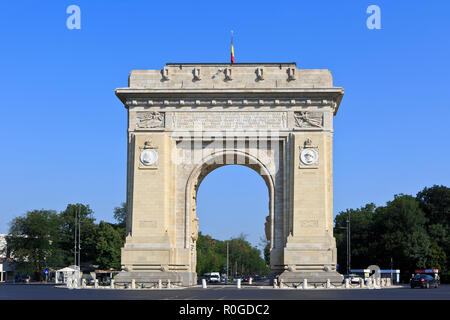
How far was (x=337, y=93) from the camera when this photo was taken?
49719 mm

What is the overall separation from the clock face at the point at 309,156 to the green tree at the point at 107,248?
56.5m

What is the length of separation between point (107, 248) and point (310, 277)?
2270 inches

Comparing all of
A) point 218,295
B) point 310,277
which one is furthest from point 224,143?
point 218,295

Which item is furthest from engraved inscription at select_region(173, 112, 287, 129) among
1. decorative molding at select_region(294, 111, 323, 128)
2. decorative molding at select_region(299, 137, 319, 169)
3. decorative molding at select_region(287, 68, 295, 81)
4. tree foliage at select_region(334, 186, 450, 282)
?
tree foliage at select_region(334, 186, 450, 282)

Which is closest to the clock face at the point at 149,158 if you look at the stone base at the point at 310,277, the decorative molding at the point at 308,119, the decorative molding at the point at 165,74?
the decorative molding at the point at 165,74

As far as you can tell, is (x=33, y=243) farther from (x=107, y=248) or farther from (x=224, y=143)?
(x=224, y=143)

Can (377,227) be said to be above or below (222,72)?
below

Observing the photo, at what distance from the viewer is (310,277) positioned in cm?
4747

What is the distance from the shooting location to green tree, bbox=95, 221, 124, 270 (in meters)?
100

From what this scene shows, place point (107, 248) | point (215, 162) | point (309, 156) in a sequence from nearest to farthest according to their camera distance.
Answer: point (309, 156)
point (215, 162)
point (107, 248)

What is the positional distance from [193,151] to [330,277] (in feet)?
43.3

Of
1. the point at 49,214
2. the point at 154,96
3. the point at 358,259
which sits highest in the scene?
the point at 154,96

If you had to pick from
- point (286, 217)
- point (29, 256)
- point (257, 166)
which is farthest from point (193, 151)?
point (29, 256)
